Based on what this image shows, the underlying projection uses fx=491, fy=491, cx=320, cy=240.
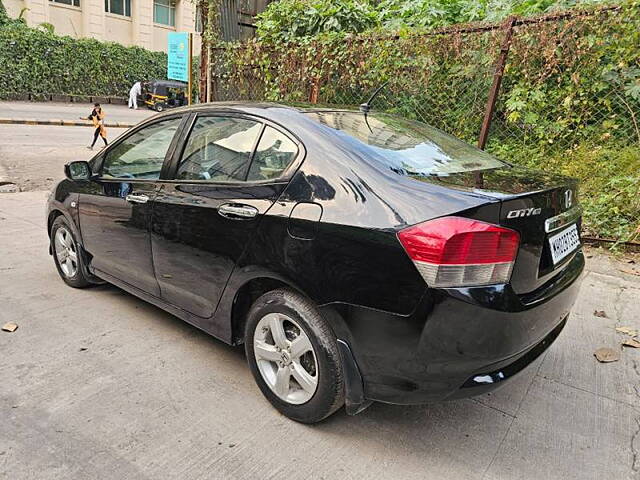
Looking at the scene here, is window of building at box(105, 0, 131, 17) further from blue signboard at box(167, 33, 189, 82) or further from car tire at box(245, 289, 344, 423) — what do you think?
car tire at box(245, 289, 344, 423)

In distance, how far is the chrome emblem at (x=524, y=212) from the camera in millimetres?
2045

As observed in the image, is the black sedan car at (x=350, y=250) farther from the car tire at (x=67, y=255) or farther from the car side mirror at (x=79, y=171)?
the car tire at (x=67, y=255)

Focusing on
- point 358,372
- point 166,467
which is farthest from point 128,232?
point 358,372

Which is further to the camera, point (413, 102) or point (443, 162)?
point (413, 102)

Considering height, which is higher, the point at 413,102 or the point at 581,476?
the point at 413,102

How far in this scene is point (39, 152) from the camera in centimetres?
1167

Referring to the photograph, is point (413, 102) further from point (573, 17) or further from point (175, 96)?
point (175, 96)

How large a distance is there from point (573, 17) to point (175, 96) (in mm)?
27358

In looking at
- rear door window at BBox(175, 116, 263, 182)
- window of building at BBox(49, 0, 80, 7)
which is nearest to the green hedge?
window of building at BBox(49, 0, 80, 7)

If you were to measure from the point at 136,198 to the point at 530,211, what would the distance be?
236 centimetres

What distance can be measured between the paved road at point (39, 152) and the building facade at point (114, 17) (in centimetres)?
1863

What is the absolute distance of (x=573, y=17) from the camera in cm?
516

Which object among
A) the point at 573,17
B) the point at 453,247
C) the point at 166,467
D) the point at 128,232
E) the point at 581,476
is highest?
the point at 573,17

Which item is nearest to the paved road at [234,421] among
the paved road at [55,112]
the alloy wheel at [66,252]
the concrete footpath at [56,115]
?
the alloy wheel at [66,252]
